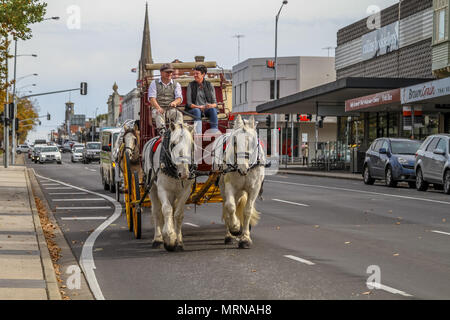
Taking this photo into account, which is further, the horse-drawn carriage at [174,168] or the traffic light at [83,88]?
the traffic light at [83,88]

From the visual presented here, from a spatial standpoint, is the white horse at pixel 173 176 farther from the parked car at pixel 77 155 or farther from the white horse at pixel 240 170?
the parked car at pixel 77 155

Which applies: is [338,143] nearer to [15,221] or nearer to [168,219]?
[15,221]

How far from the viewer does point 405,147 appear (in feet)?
97.2

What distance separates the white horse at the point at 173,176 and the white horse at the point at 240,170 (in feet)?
1.67

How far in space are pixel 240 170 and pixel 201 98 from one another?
2328mm

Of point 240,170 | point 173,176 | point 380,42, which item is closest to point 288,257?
point 240,170

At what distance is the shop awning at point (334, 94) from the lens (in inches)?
1576

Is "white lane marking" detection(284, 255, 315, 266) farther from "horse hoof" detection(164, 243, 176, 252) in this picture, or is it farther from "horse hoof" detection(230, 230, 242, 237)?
"horse hoof" detection(164, 243, 176, 252)

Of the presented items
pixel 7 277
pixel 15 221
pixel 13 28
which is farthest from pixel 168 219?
pixel 13 28

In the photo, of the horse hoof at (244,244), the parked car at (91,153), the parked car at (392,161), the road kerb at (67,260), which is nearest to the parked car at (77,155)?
the parked car at (91,153)

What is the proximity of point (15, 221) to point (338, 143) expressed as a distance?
38.2 metres

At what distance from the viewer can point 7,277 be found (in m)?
8.68

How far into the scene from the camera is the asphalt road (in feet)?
26.7

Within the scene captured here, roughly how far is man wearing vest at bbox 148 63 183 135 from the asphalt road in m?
1.96
